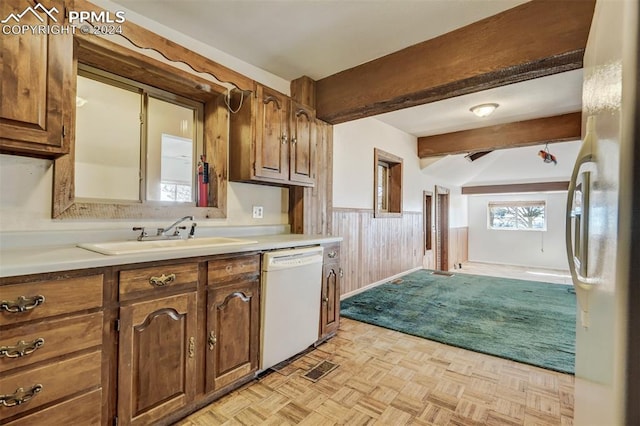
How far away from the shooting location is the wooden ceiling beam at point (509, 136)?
13.1ft

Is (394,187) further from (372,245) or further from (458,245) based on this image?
(458,245)

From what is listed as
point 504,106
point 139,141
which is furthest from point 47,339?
point 504,106

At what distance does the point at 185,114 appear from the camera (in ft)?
7.73

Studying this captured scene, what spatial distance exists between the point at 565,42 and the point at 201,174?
103 inches

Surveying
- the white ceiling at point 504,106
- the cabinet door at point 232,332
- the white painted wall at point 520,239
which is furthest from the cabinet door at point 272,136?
the white painted wall at point 520,239

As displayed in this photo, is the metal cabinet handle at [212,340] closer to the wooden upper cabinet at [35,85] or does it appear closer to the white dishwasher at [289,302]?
the white dishwasher at [289,302]

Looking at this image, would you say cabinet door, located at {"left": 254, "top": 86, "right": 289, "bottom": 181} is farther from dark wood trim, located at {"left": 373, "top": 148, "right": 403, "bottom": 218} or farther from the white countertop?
dark wood trim, located at {"left": 373, "top": 148, "right": 403, "bottom": 218}

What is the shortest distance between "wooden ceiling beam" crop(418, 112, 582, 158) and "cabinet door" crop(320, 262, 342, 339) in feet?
11.6

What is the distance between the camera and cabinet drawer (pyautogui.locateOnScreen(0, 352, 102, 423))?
1042 mm

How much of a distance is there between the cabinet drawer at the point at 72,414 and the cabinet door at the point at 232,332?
0.52 m

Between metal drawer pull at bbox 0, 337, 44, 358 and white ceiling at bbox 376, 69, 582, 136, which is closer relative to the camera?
metal drawer pull at bbox 0, 337, 44, 358

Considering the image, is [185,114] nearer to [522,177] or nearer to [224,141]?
[224,141]

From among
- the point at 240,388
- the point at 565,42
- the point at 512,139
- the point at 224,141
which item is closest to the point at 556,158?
the point at 512,139

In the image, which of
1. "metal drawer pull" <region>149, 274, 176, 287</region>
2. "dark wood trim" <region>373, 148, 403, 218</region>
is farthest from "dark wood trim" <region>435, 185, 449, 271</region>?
"metal drawer pull" <region>149, 274, 176, 287</region>
